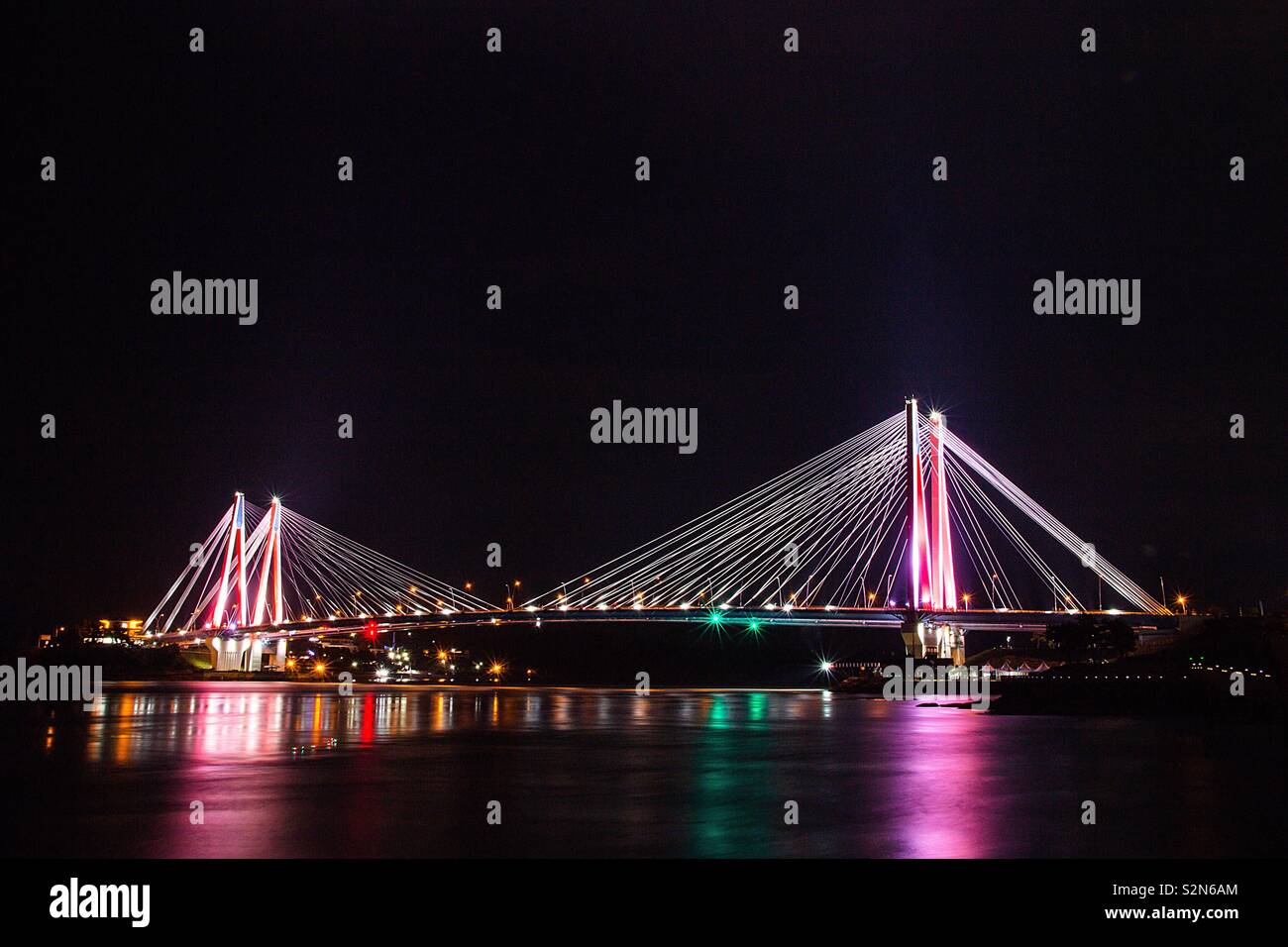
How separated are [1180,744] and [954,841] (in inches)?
734

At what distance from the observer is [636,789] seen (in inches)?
790

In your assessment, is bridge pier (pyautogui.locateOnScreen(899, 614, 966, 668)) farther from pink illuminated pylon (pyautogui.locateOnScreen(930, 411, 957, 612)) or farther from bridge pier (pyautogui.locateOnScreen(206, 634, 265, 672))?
bridge pier (pyautogui.locateOnScreen(206, 634, 265, 672))

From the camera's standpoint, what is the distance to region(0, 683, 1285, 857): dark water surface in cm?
Result: 1480

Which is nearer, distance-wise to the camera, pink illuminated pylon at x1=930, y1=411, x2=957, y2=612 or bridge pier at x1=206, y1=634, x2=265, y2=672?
pink illuminated pylon at x1=930, y1=411, x2=957, y2=612

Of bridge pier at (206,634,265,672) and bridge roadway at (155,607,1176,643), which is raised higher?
bridge roadway at (155,607,1176,643)

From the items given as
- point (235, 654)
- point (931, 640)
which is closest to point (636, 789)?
point (931, 640)

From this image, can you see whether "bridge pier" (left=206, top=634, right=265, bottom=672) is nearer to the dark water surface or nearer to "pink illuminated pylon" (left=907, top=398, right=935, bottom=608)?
"pink illuminated pylon" (left=907, top=398, right=935, bottom=608)

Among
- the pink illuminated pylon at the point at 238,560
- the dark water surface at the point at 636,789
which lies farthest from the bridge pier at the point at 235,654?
the dark water surface at the point at 636,789

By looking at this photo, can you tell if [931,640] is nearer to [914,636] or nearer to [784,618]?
[914,636]

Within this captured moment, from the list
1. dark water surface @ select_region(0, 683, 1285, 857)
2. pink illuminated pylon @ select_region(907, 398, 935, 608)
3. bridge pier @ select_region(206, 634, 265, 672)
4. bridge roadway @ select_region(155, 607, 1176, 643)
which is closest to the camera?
dark water surface @ select_region(0, 683, 1285, 857)

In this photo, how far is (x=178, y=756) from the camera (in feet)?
85.1

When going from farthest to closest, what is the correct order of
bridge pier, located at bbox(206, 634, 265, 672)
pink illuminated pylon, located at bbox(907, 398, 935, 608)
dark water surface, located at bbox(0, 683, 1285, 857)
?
bridge pier, located at bbox(206, 634, 265, 672)
pink illuminated pylon, located at bbox(907, 398, 935, 608)
dark water surface, located at bbox(0, 683, 1285, 857)

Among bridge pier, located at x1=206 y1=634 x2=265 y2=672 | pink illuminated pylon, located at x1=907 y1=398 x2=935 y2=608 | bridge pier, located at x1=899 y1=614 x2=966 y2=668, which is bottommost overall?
bridge pier, located at x1=206 y1=634 x2=265 y2=672

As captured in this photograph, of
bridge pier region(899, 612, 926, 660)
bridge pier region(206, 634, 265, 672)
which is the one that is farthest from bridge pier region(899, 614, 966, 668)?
bridge pier region(206, 634, 265, 672)
